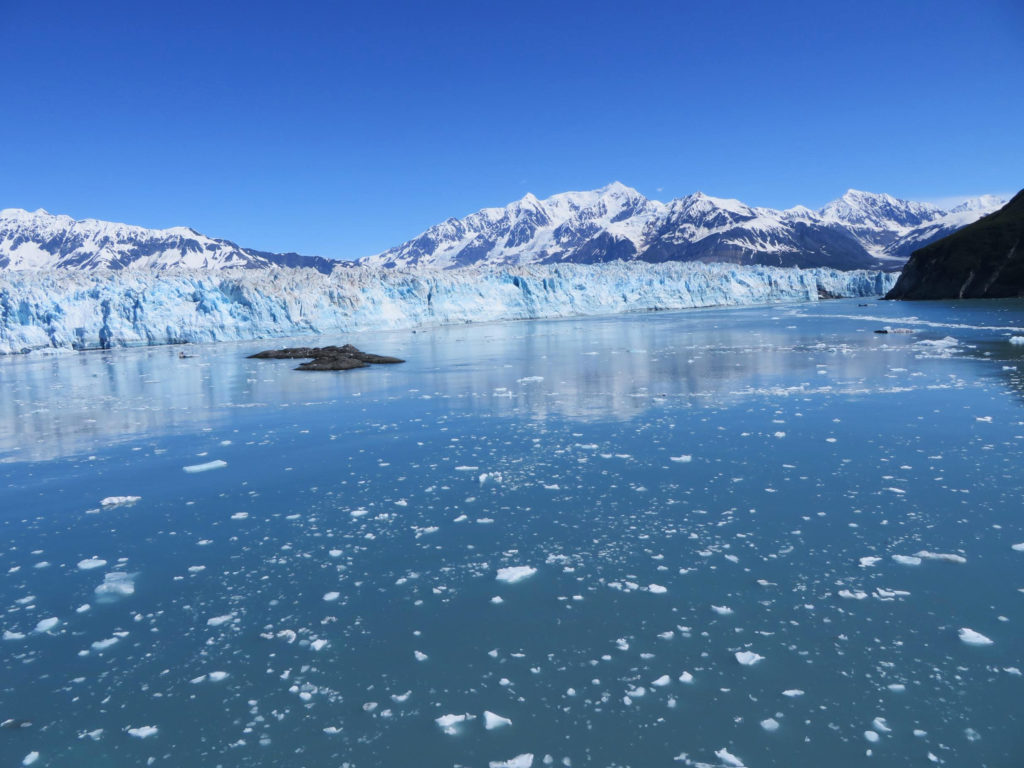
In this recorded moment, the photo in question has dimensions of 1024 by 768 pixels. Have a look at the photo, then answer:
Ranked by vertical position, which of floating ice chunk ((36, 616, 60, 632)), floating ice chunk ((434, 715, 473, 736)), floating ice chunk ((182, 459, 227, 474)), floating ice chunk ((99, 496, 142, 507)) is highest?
floating ice chunk ((182, 459, 227, 474))

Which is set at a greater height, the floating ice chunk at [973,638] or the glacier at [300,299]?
the glacier at [300,299]

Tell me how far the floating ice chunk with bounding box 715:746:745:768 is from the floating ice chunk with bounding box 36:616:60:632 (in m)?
4.66

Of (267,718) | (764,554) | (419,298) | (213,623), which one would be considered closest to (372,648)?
(267,718)

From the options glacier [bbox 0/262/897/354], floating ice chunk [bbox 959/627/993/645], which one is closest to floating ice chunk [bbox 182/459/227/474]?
floating ice chunk [bbox 959/627/993/645]

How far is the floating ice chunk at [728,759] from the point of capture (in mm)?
2861

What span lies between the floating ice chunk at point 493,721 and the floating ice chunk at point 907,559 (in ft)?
11.1

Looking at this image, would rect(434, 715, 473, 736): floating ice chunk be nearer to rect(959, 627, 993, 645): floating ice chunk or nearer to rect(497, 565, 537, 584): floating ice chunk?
rect(497, 565, 537, 584): floating ice chunk

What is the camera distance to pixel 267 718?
336 cm

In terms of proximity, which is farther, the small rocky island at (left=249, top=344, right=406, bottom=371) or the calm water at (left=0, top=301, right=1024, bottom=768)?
the small rocky island at (left=249, top=344, right=406, bottom=371)

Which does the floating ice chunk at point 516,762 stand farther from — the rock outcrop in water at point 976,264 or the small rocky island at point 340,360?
the rock outcrop in water at point 976,264

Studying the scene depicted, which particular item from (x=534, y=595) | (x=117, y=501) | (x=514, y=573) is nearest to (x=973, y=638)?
(x=534, y=595)

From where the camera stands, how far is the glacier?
42062 mm

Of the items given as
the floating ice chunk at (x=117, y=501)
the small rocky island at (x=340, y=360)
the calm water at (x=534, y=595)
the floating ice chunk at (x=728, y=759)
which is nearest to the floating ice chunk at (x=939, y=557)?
the calm water at (x=534, y=595)

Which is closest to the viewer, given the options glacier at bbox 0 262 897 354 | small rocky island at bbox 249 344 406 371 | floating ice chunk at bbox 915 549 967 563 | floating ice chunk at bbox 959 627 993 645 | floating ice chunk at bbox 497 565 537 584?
floating ice chunk at bbox 959 627 993 645
